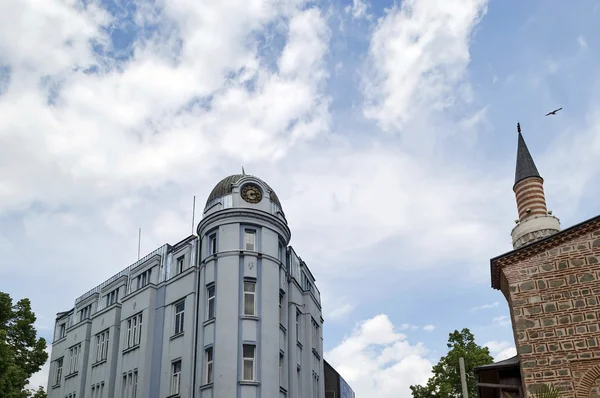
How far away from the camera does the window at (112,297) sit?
38.9 m

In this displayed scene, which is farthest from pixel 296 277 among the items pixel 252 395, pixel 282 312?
pixel 252 395

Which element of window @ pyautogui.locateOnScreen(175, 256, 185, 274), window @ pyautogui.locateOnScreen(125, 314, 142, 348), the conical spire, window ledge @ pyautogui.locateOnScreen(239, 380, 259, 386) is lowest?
window ledge @ pyautogui.locateOnScreen(239, 380, 259, 386)

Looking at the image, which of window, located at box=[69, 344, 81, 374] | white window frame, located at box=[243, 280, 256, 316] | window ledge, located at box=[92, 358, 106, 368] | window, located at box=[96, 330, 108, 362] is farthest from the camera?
window, located at box=[69, 344, 81, 374]

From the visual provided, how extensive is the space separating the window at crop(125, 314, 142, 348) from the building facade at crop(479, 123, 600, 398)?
64.8 ft

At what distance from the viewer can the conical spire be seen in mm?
30167

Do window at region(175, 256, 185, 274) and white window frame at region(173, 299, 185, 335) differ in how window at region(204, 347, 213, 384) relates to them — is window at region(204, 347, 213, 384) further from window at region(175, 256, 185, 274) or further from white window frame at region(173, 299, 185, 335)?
window at region(175, 256, 185, 274)

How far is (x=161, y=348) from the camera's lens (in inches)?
1318

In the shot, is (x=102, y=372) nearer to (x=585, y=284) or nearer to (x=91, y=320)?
(x=91, y=320)

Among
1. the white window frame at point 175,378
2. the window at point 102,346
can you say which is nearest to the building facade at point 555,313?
the white window frame at point 175,378

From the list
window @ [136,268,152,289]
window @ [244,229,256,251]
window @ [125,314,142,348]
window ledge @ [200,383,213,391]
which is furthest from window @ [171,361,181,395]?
window @ [244,229,256,251]

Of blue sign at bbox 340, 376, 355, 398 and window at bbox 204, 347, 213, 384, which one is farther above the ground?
blue sign at bbox 340, 376, 355, 398

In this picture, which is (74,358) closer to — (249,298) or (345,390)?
(249,298)

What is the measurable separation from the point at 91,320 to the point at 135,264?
524cm

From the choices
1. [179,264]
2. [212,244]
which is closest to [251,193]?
[212,244]
